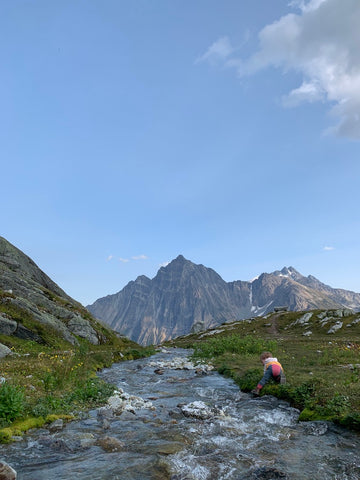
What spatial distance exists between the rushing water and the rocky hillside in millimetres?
16626

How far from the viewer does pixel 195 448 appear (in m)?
9.34

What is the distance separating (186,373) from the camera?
2569 cm

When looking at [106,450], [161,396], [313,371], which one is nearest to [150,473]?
[106,450]

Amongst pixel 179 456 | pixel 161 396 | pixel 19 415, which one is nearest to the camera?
pixel 179 456

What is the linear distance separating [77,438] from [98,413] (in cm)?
317

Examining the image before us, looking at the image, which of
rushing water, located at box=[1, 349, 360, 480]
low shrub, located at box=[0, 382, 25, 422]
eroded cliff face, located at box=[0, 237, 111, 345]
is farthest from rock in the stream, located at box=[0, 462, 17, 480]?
eroded cliff face, located at box=[0, 237, 111, 345]

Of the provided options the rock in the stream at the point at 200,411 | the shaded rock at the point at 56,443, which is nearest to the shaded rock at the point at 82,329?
the rock in the stream at the point at 200,411

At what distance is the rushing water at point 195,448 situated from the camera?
777cm

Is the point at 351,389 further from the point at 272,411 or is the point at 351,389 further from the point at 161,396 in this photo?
the point at 161,396

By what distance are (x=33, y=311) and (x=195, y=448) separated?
3807cm

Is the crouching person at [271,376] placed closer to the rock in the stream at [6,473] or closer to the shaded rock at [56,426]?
the shaded rock at [56,426]

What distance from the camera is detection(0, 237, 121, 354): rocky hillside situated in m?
35.5

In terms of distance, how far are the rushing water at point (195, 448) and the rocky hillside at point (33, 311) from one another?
16626mm

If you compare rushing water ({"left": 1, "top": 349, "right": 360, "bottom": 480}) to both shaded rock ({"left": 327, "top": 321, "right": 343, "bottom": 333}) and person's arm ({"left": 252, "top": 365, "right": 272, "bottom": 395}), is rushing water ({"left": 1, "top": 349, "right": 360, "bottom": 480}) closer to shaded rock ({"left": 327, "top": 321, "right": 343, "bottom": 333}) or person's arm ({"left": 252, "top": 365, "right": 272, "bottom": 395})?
person's arm ({"left": 252, "top": 365, "right": 272, "bottom": 395})
